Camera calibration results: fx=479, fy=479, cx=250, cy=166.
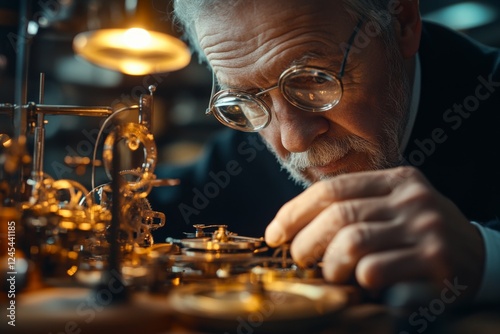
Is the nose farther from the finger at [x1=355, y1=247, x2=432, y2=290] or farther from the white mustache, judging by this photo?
the finger at [x1=355, y1=247, x2=432, y2=290]

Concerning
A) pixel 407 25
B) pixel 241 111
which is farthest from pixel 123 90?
pixel 407 25

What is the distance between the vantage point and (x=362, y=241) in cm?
85

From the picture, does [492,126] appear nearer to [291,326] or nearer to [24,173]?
[291,326]

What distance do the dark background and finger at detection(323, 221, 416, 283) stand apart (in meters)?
1.69

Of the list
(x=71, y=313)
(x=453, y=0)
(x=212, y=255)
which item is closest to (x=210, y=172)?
(x=212, y=255)

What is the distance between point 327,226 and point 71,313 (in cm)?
47

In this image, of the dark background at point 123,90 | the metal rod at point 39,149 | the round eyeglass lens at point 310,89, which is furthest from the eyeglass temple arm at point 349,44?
the dark background at point 123,90

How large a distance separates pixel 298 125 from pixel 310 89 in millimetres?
137

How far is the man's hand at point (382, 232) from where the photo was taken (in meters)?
0.84

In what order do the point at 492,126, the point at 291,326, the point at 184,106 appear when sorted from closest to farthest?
the point at 291,326 < the point at 492,126 < the point at 184,106

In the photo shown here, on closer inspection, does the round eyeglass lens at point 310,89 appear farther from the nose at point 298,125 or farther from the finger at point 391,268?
the finger at point 391,268

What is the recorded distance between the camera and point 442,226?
0.88 m

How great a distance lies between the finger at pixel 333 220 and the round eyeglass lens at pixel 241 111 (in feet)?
2.30

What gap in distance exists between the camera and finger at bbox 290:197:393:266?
0.89 m
